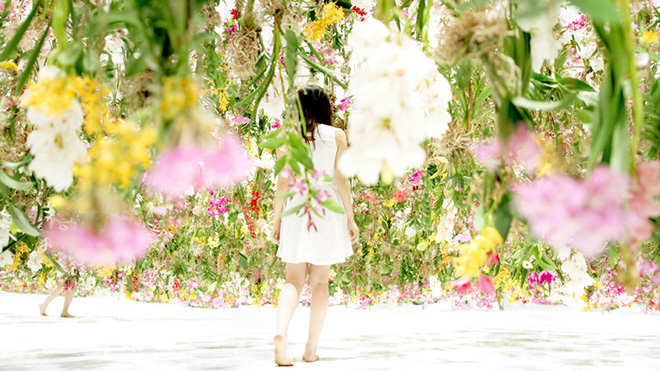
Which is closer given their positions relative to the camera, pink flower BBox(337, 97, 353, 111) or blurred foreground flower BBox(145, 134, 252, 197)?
blurred foreground flower BBox(145, 134, 252, 197)

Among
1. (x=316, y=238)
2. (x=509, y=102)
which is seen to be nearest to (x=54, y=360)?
(x=316, y=238)

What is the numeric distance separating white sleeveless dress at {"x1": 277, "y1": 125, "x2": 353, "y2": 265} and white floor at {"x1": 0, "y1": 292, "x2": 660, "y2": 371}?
15.1 inches

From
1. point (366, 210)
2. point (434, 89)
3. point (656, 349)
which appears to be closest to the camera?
point (434, 89)

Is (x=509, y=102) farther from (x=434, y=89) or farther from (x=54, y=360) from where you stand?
(x=54, y=360)

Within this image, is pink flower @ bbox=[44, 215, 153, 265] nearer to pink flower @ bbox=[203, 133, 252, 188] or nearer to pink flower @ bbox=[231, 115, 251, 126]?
pink flower @ bbox=[203, 133, 252, 188]

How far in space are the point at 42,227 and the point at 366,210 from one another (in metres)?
2.20

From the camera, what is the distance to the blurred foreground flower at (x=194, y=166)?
36 cm

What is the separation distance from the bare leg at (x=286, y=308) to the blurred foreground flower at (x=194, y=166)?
60.8 inches

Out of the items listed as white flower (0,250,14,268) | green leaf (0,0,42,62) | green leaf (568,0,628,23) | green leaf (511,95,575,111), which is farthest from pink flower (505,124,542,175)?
white flower (0,250,14,268)

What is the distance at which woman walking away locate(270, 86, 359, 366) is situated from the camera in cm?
197

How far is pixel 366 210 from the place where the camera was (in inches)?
130

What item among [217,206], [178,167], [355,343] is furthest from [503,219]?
[217,206]

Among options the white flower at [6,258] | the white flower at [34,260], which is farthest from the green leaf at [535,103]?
the white flower at [34,260]

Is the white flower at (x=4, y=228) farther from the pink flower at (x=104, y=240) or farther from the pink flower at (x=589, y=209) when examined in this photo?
the pink flower at (x=589, y=209)
